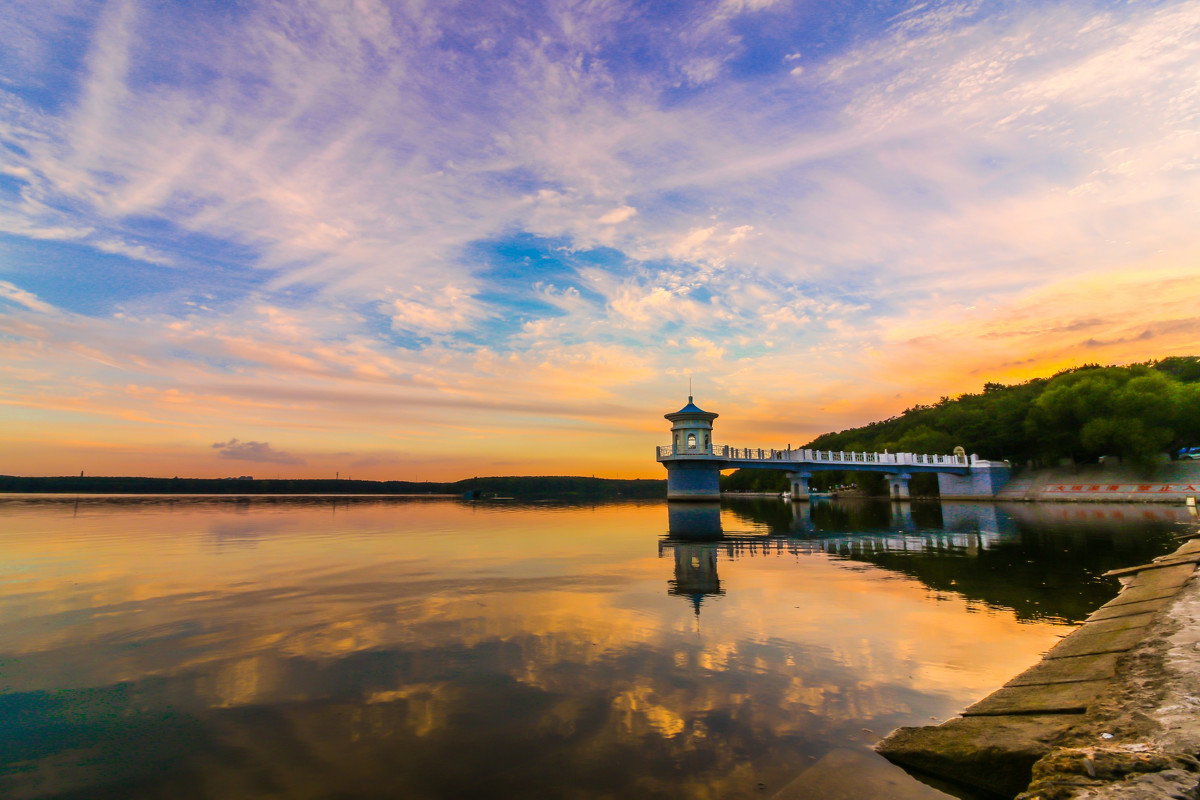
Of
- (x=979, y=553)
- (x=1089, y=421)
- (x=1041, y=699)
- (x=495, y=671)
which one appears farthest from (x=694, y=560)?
(x=1089, y=421)

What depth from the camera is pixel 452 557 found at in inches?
864

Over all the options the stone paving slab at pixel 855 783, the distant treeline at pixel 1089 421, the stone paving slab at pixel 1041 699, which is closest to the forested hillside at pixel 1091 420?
the distant treeline at pixel 1089 421

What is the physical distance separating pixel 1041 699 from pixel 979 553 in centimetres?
1957

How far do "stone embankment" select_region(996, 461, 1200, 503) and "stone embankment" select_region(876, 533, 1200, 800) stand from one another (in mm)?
65947

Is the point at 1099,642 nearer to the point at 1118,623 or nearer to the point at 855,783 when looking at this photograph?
the point at 1118,623

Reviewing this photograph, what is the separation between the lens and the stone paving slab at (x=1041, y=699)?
609 centimetres

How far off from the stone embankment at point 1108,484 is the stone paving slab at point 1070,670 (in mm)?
65913

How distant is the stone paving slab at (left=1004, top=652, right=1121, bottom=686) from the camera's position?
23.2 feet

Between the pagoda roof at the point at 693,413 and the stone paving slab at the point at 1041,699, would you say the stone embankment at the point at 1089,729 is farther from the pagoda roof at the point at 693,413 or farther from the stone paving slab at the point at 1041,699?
the pagoda roof at the point at 693,413

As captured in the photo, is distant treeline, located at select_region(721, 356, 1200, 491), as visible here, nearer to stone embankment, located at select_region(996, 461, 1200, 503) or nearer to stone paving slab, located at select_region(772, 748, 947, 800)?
stone embankment, located at select_region(996, 461, 1200, 503)

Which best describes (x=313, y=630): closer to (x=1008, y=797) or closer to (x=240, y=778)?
(x=240, y=778)

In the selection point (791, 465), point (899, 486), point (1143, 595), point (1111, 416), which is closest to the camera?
point (1143, 595)

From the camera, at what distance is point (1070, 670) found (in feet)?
24.6

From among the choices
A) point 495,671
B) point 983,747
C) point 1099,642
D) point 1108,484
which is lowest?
point 1108,484
